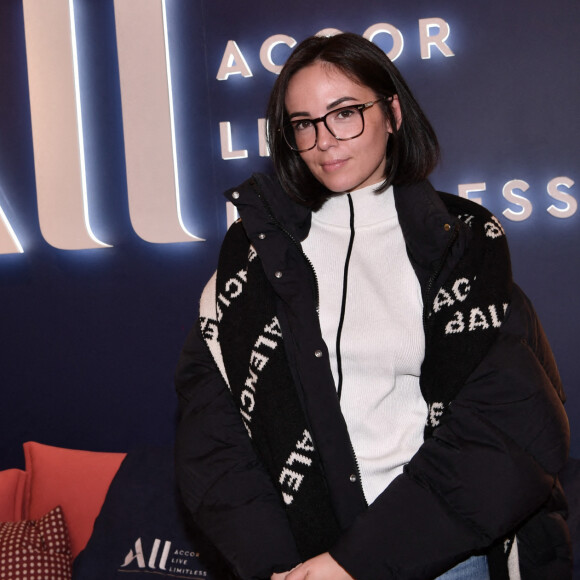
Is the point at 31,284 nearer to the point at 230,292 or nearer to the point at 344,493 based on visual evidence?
the point at 230,292

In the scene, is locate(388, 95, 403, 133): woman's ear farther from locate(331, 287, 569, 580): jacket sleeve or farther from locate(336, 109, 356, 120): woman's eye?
locate(331, 287, 569, 580): jacket sleeve

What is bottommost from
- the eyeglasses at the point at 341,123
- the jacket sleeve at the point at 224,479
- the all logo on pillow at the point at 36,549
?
the all logo on pillow at the point at 36,549

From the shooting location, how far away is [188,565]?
2344 mm

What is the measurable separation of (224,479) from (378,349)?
44 centimetres

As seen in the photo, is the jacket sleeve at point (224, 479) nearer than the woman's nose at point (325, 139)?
Yes

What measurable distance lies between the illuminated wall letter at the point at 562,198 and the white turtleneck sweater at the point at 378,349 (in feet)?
3.78

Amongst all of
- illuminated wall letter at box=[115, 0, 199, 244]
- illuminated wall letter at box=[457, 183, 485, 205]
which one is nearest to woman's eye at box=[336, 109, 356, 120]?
illuminated wall letter at box=[457, 183, 485, 205]

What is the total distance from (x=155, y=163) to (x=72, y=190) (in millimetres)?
389

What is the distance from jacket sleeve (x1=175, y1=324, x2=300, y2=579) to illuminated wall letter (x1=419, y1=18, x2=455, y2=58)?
153 cm

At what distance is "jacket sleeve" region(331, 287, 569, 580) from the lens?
1.29 meters

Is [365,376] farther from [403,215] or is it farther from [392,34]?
[392,34]

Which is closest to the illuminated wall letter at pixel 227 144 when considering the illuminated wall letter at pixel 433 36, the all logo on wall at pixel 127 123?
the all logo on wall at pixel 127 123

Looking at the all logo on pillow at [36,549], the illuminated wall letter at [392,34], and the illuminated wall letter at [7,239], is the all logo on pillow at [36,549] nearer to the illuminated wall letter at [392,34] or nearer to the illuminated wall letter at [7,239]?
the illuminated wall letter at [7,239]

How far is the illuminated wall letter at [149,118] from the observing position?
8.83 ft
